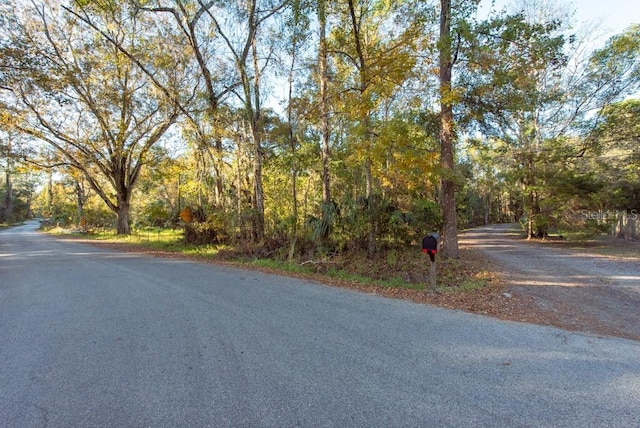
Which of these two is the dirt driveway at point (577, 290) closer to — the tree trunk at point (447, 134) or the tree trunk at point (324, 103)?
the tree trunk at point (447, 134)

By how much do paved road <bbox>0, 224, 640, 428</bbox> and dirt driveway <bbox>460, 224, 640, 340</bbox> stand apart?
0.86 meters

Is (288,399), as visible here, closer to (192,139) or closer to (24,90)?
(192,139)

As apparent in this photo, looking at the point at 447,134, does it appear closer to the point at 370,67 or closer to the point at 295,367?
the point at 370,67

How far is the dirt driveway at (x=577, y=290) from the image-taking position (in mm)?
4496

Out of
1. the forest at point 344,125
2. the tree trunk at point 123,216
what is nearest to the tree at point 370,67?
the forest at point 344,125

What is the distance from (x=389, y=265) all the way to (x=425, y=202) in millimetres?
2849

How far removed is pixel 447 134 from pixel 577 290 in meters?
4.92

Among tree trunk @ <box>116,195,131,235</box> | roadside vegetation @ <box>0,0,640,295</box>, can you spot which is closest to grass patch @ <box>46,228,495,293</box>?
roadside vegetation @ <box>0,0,640,295</box>

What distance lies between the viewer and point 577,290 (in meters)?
6.18

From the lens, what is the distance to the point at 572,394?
2.48 meters

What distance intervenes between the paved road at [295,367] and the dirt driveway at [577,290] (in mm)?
861

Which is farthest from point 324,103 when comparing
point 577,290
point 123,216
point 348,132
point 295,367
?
point 123,216

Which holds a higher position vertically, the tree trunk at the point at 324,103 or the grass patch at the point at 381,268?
the tree trunk at the point at 324,103

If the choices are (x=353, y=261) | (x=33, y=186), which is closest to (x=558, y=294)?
(x=353, y=261)
